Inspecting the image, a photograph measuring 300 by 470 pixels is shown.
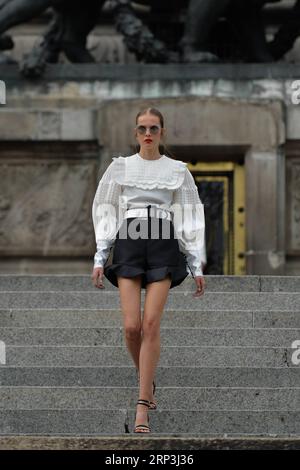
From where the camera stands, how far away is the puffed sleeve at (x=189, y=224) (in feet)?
25.4

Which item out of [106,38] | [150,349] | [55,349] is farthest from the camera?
[106,38]

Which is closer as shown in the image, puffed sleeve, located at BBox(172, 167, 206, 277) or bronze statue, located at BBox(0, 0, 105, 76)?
puffed sleeve, located at BBox(172, 167, 206, 277)

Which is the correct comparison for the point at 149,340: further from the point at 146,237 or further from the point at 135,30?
the point at 135,30

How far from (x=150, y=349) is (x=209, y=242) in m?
8.01

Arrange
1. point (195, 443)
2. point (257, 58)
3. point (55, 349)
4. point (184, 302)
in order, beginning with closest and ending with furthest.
A: point (195, 443), point (55, 349), point (184, 302), point (257, 58)

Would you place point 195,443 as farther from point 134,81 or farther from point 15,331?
point 134,81

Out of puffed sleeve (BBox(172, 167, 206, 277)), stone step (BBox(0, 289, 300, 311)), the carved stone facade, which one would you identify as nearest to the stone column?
the carved stone facade

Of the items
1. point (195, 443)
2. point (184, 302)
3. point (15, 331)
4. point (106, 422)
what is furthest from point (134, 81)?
point (195, 443)

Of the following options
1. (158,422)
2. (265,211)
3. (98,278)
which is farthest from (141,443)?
(265,211)

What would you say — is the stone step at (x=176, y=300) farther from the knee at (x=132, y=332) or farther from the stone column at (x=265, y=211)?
the stone column at (x=265, y=211)

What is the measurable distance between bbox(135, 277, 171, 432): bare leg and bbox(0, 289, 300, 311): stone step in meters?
3.19

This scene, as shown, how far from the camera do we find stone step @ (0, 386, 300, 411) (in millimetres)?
8344

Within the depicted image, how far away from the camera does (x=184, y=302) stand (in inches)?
429

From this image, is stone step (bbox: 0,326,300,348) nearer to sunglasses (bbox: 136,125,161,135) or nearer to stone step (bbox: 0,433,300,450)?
sunglasses (bbox: 136,125,161,135)
